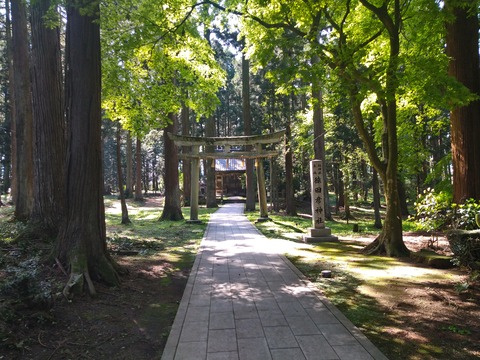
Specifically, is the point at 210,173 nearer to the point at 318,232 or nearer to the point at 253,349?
the point at 318,232

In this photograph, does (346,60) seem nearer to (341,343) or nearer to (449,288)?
(449,288)

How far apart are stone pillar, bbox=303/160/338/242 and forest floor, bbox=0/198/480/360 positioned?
3.07 meters

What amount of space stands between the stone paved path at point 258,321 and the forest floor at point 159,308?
208 mm

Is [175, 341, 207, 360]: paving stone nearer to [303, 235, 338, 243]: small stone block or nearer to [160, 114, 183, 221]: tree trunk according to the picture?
[303, 235, 338, 243]: small stone block

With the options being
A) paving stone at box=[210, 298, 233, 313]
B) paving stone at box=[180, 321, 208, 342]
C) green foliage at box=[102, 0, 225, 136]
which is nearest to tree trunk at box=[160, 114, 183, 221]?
green foliage at box=[102, 0, 225, 136]

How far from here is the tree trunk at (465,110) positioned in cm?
738

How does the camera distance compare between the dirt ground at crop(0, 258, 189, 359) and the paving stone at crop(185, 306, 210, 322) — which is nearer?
the dirt ground at crop(0, 258, 189, 359)

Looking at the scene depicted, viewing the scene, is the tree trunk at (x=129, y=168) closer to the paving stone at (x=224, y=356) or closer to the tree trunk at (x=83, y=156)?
the tree trunk at (x=83, y=156)

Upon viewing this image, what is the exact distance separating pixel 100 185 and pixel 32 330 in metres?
2.66

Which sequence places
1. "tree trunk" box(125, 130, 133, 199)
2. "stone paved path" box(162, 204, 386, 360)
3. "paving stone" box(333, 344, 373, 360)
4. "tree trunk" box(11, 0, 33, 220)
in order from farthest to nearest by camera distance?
"tree trunk" box(125, 130, 133, 199)
"tree trunk" box(11, 0, 33, 220)
"stone paved path" box(162, 204, 386, 360)
"paving stone" box(333, 344, 373, 360)

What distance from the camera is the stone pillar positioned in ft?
35.0

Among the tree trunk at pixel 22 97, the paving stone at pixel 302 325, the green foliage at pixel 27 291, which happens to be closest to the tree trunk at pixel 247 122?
the tree trunk at pixel 22 97

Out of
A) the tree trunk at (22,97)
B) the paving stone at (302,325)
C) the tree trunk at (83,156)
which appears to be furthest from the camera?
the tree trunk at (22,97)

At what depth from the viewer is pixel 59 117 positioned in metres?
7.70
